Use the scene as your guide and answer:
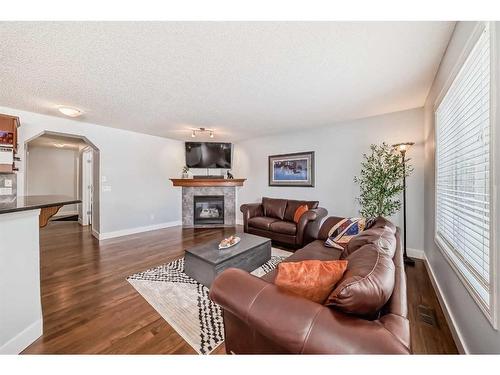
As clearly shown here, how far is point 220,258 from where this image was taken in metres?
2.26

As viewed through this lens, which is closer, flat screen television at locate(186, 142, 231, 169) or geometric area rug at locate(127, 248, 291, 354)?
geometric area rug at locate(127, 248, 291, 354)

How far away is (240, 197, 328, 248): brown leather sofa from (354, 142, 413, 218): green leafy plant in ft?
2.64

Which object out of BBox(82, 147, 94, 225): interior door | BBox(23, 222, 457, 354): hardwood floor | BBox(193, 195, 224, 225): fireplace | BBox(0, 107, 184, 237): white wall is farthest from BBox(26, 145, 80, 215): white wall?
BBox(193, 195, 224, 225): fireplace

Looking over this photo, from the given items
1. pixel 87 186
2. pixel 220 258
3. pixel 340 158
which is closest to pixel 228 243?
pixel 220 258

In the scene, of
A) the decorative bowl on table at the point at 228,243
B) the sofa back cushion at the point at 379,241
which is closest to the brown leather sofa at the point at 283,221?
the decorative bowl on table at the point at 228,243

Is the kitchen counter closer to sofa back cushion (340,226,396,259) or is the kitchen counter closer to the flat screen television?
sofa back cushion (340,226,396,259)

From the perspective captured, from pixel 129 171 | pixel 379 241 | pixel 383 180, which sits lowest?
pixel 379 241

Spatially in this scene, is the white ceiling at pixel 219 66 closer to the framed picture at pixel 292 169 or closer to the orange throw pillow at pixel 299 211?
the framed picture at pixel 292 169

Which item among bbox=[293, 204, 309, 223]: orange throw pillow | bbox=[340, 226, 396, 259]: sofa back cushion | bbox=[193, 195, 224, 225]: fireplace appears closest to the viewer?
bbox=[340, 226, 396, 259]: sofa back cushion

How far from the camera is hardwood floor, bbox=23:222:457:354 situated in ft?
4.92

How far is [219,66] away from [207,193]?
3.92 meters

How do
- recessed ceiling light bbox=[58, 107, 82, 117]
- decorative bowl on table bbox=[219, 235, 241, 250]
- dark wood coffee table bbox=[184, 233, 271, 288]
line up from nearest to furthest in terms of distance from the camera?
dark wood coffee table bbox=[184, 233, 271, 288], decorative bowl on table bbox=[219, 235, 241, 250], recessed ceiling light bbox=[58, 107, 82, 117]

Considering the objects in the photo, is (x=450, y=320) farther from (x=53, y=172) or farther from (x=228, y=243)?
(x=53, y=172)

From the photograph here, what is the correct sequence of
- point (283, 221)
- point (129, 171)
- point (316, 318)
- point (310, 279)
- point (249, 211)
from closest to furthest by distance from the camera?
point (316, 318) < point (310, 279) < point (283, 221) < point (249, 211) < point (129, 171)
